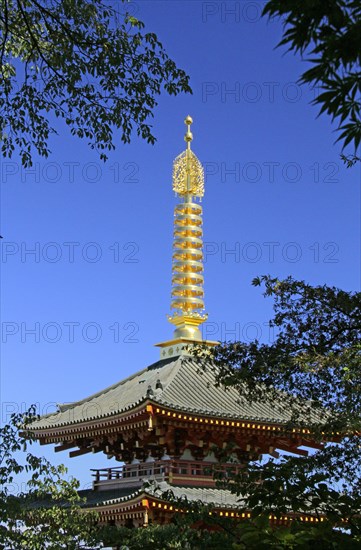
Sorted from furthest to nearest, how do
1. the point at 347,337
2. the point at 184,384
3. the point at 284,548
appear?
the point at 184,384 → the point at 347,337 → the point at 284,548

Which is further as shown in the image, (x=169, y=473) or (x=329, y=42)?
(x=169, y=473)

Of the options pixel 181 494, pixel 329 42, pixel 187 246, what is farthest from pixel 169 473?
pixel 329 42

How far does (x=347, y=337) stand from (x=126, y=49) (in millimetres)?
5931

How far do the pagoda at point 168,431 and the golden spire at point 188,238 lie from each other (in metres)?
0.07

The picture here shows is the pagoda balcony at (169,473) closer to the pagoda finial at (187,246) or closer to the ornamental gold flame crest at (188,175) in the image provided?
the pagoda finial at (187,246)

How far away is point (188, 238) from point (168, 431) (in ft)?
29.5

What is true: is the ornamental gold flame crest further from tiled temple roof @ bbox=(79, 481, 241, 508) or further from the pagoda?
tiled temple roof @ bbox=(79, 481, 241, 508)

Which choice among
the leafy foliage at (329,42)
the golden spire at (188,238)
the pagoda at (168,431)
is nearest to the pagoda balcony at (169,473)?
the pagoda at (168,431)

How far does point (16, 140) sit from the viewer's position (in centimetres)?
1347

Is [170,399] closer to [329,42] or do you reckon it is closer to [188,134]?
[188,134]

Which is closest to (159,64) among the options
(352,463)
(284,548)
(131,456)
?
(352,463)

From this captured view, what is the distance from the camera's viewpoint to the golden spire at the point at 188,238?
28406mm

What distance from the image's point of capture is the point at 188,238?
98.0ft

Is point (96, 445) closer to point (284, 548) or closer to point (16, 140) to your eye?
point (16, 140)
